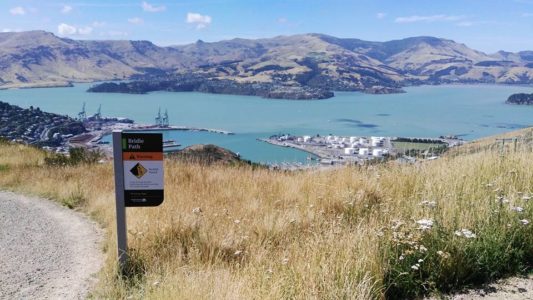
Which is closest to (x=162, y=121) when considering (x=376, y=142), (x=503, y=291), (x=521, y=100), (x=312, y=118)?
(x=312, y=118)

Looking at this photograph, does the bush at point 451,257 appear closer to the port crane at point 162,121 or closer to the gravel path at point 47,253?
the gravel path at point 47,253

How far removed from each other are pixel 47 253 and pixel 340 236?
3485mm

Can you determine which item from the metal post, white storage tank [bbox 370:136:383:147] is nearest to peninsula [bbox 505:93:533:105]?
white storage tank [bbox 370:136:383:147]

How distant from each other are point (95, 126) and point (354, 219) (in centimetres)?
7807

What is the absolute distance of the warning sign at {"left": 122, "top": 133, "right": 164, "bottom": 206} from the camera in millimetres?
3832

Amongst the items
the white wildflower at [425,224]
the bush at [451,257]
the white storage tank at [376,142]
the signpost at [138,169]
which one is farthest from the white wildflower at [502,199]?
the white storage tank at [376,142]

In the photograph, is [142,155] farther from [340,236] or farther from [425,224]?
[425,224]

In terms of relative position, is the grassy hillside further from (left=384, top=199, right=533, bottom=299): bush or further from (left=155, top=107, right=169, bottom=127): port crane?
(left=155, top=107, right=169, bottom=127): port crane

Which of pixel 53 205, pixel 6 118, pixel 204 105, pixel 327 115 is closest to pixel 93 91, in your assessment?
pixel 204 105

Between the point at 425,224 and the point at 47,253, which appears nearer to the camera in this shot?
the point at 425,224

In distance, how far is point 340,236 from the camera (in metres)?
3.92

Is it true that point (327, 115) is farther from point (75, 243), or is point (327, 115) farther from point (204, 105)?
point (75, 243)

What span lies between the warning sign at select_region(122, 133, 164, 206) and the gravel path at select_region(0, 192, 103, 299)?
3.27 ft

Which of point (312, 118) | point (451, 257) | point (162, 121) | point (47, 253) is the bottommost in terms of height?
point (312, 118)
